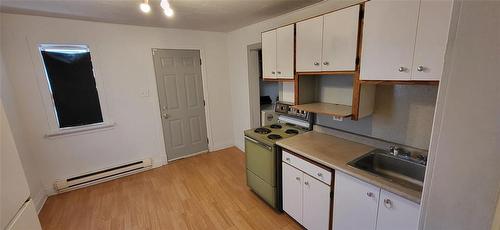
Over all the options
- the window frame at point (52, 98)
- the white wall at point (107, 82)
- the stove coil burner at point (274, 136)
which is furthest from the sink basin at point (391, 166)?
the window frame at point (52, 98)

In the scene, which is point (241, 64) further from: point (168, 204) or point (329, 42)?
point (168, 204)

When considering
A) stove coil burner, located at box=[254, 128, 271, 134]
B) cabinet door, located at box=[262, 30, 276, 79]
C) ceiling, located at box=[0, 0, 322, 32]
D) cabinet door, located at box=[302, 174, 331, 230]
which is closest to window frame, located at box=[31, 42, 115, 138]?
ceiling, located at box=[0, 0, 322, 32]

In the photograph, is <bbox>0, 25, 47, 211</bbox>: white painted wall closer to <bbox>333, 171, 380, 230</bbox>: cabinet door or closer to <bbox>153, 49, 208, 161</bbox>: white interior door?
<bbox>153, 49, 208, 161</bbox>: white interior door

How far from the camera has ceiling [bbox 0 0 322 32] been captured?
2.03 m

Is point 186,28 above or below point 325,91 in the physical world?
above

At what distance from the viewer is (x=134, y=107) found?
317 cm

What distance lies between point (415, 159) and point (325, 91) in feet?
3.36

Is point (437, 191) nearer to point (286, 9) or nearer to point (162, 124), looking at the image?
point (286, 9)

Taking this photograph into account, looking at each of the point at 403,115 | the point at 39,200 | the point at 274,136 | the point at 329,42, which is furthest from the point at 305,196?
the point at 39,200

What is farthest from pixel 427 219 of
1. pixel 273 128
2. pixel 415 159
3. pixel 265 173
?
pixel 273 128

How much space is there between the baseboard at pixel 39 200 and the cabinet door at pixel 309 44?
3480 millimetres

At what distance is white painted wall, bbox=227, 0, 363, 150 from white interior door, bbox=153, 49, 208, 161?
0.62 metres

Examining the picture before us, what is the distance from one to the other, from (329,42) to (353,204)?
1.32m

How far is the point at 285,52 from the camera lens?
2178 millimetres
